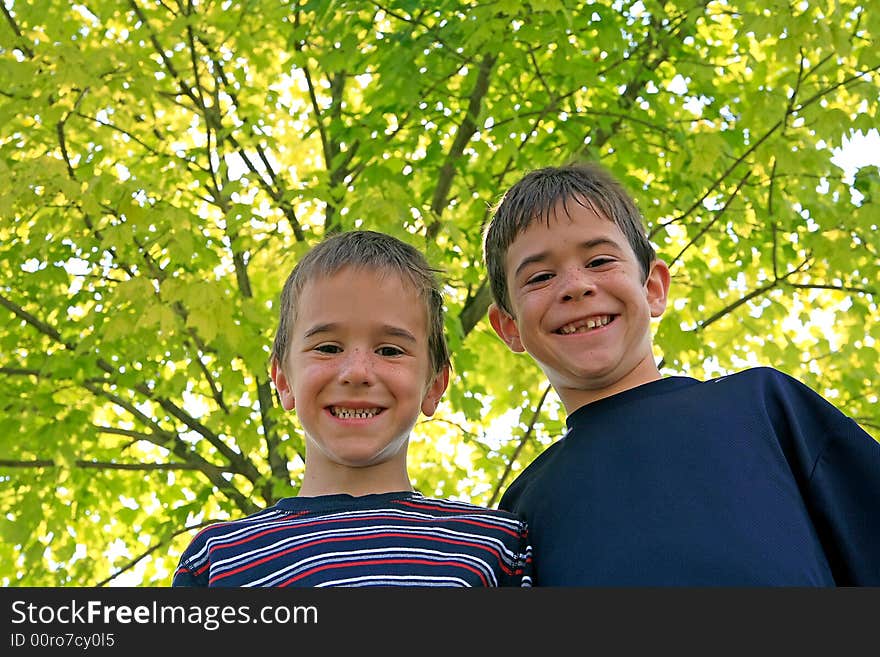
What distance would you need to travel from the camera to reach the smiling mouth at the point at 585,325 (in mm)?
1940

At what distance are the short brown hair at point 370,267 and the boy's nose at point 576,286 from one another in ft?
1.03

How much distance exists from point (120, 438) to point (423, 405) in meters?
4.33

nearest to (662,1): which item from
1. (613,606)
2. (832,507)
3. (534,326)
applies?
(534,326)

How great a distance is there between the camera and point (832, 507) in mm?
1638

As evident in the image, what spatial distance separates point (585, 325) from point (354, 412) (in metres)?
0.52

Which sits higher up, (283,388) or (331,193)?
(331,193)

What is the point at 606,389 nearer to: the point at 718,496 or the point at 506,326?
the point at 506,326

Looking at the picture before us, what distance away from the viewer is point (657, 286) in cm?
215

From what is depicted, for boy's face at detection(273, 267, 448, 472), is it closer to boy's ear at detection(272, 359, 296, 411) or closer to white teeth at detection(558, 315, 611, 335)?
boy's ear at detection(272, 359, 296, 411)

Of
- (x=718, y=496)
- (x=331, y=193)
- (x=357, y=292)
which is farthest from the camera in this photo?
(x=331, y=193)

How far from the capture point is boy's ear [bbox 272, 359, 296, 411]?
2.04 meters

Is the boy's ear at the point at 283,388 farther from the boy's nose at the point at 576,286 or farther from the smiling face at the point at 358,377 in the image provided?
the boy's nose at the point at 576,286

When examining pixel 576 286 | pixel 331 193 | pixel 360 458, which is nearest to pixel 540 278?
pixel 576 286

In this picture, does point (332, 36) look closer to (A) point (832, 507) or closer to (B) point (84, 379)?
(B) point (84, 379)
